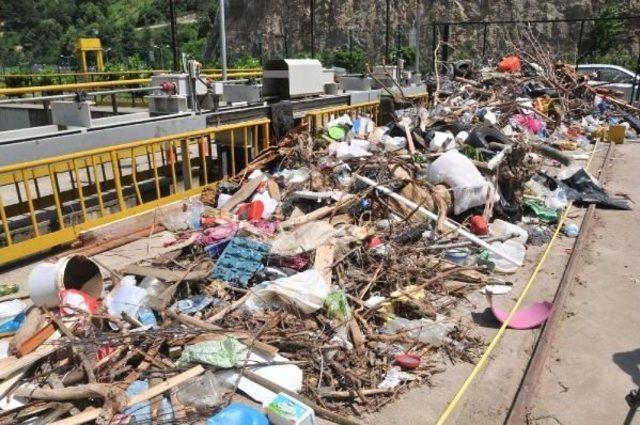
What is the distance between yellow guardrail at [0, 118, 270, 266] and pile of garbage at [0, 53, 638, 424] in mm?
593

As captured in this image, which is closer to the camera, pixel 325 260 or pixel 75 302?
pixel 75 302

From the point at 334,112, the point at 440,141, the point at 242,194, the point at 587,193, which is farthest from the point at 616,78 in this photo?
the point at 242,194

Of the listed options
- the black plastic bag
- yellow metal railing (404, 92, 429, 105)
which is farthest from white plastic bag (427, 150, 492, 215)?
yellow metal railing (404, 92, 429, 105)

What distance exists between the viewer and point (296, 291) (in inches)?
184

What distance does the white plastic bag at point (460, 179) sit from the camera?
273 inches

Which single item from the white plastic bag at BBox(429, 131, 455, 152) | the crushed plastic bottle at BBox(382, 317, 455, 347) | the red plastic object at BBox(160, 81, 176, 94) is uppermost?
the red plastic object at BBox(160, 81, 176, 94)

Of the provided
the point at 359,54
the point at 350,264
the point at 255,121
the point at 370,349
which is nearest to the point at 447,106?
the point at 255,121

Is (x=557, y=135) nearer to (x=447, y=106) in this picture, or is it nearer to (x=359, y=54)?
(x=447, y=106)

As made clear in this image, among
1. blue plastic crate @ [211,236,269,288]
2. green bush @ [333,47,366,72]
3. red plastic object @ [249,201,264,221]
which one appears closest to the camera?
blue plastic crate @ [211,236,269,288]

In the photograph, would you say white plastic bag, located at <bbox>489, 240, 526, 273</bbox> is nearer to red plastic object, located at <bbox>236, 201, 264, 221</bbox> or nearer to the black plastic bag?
the black plastic bag

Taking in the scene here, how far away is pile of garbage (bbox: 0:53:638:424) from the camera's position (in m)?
3.84

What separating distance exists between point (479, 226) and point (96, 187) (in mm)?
5256

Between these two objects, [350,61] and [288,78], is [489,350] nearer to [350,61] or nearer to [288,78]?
[288,78]

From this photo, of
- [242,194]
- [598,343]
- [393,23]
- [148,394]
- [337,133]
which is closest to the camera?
[148,394]
